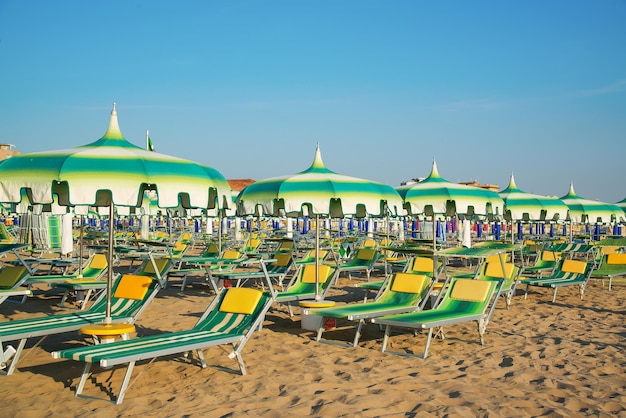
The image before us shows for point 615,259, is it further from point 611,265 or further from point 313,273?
point 313,273

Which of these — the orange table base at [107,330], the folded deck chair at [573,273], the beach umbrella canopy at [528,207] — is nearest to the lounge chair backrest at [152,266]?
the orange table base at [107,330]

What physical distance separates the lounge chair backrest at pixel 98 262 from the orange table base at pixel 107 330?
437cm

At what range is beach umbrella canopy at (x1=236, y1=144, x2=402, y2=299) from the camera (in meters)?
6.74

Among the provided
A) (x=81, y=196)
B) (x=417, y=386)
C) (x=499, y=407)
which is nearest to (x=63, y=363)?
(x=81, y=196)

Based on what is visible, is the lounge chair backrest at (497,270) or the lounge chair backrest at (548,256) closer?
the lounge chair backrest at (497,270)

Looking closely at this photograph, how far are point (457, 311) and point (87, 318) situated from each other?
3678 mm

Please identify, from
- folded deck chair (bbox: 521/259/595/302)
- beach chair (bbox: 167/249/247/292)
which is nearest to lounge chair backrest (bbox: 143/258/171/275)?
beach chair (bbox: 167/249/247/292)

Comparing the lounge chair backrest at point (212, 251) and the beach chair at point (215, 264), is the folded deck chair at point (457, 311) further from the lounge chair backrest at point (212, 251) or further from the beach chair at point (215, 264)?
the lounge chair backrest at point (212, 251)

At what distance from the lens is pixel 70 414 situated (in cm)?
405

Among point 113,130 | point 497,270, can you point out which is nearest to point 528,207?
point 497,270

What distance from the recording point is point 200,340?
15.6 feet

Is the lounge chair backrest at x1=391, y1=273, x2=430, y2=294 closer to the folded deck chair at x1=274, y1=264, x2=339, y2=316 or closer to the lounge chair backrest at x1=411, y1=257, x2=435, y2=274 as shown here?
the folded deck chair at x1=274, y1=264, x2=339, y2=316

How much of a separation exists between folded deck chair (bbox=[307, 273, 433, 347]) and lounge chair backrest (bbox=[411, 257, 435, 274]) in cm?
158

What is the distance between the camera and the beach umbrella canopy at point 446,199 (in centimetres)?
893
